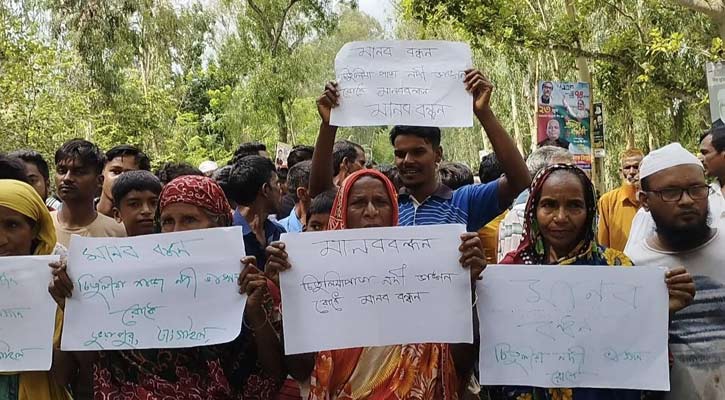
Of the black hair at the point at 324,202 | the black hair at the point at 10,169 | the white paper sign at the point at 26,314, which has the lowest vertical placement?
the white paper sign at the point at 26,314

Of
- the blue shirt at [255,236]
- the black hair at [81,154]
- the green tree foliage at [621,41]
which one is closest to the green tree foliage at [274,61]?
the green tree foliage at [621,41]

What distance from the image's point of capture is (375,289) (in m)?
2.44

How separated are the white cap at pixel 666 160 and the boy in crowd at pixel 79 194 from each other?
2.62m

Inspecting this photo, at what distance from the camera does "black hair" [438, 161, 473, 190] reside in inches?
198

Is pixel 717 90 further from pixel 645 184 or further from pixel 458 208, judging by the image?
pixel 645 184

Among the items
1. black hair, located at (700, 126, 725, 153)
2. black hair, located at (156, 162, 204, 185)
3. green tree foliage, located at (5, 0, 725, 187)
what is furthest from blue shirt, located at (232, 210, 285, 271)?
green tree foliage, located at (5, 0, 725, 187)

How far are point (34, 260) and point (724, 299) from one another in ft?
7.58

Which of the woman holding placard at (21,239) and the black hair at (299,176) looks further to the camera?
the black hair at (299,176)

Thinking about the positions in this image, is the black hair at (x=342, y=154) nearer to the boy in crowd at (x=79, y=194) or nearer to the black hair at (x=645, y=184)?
the boy in crowd at (x=79, y=194)

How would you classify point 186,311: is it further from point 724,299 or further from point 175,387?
point 724,299

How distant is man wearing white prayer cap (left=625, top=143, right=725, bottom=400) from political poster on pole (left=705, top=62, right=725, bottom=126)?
4.32 metres

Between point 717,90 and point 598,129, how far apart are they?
807 centimetres

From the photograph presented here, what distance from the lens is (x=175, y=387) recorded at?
2355mm

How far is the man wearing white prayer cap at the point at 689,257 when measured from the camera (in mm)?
2424
